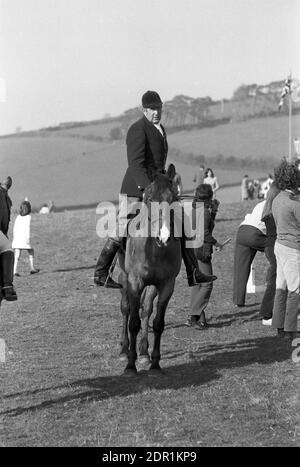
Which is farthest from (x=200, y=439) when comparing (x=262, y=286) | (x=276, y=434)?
→ (x=262, y=286)

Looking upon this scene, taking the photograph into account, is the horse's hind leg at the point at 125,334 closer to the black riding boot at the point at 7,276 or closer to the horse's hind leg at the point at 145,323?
the horse's hind leg at the point at 145,323

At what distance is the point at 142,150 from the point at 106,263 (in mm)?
1774

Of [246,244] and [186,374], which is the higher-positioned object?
[246,244]

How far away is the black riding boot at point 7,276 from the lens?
8922mm

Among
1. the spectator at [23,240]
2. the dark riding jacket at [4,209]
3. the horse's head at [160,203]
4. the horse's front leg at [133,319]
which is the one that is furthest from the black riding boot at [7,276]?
the spectator at [23,240]

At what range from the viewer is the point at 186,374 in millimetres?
10883

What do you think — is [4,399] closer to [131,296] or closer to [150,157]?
[131,296]

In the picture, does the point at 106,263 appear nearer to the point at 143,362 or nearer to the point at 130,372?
the point at 143,362

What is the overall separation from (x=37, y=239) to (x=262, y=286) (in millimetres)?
11004

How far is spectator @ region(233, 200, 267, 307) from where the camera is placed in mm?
15617

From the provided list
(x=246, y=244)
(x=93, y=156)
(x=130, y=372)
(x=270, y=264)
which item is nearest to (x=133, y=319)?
(x=130, y=372)

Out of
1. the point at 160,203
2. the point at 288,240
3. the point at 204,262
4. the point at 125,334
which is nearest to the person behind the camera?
the point at 160,203

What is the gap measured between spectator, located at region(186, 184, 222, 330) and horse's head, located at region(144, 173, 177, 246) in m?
4.41

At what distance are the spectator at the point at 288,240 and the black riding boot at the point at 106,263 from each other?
98.3 inches
